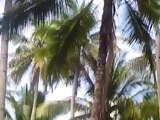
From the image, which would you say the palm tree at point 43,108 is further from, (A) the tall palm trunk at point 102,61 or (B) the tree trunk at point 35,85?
(A) the tall palm trunk at point 102,61

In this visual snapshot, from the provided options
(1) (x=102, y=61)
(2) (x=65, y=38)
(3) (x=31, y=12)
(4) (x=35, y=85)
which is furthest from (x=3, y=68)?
(4) (x=35, y=85)

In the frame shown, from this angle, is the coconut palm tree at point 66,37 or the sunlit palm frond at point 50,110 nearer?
the coconut palm tree at point 66,37

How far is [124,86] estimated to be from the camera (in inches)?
883

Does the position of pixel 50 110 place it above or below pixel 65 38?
below

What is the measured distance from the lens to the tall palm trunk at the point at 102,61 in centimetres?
1016

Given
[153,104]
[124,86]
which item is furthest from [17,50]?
[153,104]

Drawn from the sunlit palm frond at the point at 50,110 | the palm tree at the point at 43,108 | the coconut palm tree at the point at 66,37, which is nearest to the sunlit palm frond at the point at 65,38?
the coconut palm tree at the point at 66,37

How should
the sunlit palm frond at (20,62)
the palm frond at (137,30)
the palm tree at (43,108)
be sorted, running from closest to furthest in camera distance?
the palm frond at (137,30) → the palm tree at (43,108) → the sunlit palm frond at (20,62)

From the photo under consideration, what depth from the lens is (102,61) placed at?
10.6m

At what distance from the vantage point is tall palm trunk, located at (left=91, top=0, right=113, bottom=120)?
10163mm

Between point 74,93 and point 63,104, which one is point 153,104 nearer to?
point 74,93

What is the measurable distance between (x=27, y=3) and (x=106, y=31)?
6.90 ft

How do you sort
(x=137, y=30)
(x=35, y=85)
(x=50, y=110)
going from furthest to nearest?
1. (x=50, y=110)
2. (x=35, y=85)
3. (x=137, y=30)

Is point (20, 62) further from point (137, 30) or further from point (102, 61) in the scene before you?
point (102, 61)
